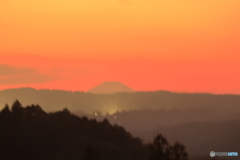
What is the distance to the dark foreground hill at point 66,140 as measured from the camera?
66.2m

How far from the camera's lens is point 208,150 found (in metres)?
72.9

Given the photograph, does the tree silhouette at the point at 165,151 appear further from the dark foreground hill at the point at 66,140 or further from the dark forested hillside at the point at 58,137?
the dark forested hillside at the point at 58,137

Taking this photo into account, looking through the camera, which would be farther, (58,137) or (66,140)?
(58,137)

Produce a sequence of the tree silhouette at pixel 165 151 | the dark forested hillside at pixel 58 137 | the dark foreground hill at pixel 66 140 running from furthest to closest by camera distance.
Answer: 1. the dark forested hillside at pixel 58 137
2. the dark foreground hill at pixel 66 140
3. the tree silhouette at pixel 165 151

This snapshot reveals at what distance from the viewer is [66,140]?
74.2 metres

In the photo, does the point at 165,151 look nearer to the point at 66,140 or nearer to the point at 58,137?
the point at 66,140

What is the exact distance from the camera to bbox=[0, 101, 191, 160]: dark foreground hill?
66188mm

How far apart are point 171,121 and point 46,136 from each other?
105 ft

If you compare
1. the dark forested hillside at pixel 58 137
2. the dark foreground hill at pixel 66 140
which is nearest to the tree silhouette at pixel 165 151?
the dark foreground hill at pixel 66 140

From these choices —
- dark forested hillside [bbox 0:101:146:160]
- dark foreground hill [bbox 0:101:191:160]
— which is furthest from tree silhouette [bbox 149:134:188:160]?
dark forested hillside [bbox 0:101:146:160]

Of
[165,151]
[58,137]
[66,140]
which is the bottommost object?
[165,151]

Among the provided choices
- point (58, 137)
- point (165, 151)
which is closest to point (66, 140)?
point (58, 137)

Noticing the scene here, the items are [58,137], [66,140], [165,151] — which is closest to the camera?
[165,151]

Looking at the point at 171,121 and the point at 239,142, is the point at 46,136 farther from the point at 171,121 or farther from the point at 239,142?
the point at 171,121
